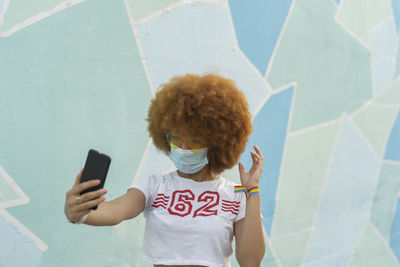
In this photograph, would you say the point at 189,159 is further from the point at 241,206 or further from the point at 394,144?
the point at 394,144

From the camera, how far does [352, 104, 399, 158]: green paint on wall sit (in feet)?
12.0

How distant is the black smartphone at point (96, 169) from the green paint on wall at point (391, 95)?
119 inches

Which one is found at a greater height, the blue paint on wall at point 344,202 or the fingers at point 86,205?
the fingers at point 86,205

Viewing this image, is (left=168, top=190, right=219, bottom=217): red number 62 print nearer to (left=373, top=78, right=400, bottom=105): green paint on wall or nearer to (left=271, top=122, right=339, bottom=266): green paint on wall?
(left=271, top=122, right=339, bottom=266): green paint on wall

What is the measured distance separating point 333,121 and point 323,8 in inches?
33.8

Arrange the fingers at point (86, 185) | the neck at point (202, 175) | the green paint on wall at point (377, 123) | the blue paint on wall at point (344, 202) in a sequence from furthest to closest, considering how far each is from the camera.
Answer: the green paint on wall at point (377, 123) < the blue paint on wall at point (344, 202) < the neck at point (202, 175) < the fingers at point (86, 185)

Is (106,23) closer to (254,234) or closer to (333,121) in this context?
(254,234)

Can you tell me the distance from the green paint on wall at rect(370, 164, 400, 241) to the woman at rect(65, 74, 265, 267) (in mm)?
2499

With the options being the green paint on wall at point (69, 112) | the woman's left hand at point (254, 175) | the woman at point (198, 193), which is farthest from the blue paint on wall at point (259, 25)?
the woman's left hand at point (254, 175)

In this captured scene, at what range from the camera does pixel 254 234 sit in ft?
5.37

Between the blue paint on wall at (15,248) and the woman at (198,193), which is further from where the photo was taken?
the blue paint on wall at (15,248)

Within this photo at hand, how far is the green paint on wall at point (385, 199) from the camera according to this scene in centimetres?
381

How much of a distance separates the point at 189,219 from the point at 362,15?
2704 mm

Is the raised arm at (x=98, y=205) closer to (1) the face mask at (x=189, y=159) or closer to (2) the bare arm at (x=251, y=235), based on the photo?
(1) the face mask at (x=189, y=159)
